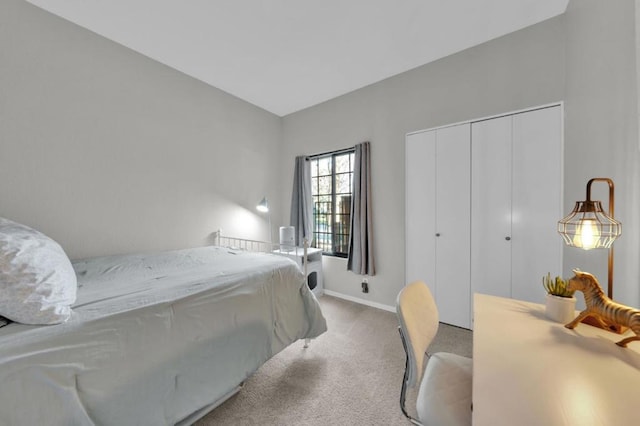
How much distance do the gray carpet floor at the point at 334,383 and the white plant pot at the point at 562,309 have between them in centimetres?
99

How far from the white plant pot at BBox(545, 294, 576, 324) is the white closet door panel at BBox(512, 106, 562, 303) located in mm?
1099

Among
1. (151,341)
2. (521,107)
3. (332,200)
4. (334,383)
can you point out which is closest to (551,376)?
(334,383)

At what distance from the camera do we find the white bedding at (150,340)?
824mm

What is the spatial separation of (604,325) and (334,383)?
149 cm

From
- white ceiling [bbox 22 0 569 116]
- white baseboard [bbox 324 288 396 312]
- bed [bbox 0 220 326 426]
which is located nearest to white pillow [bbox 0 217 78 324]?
bed [bbox 0 220 326 426]

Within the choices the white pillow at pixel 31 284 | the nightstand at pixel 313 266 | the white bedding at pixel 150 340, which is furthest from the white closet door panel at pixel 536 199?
the white pillow at pixel 31 284

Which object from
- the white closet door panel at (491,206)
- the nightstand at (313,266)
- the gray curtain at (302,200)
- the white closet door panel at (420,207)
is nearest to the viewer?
the white closet door panel at (491,206)

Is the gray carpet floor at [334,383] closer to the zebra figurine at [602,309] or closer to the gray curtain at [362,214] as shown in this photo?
the gray curtain at [362,214]

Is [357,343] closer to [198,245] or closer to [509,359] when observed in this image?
[509,359]

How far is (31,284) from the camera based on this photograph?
951 mm

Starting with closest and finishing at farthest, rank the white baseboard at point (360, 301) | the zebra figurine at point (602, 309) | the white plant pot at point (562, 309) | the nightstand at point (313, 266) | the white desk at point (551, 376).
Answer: the white desk at point (551, 376) → the zebra figurine at point (602, 309) → the white plant pot at point (562, 309) → the white baseboard at point (360, 301) → the nightstand at point (313, 266)

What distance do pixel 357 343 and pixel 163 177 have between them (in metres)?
2.62

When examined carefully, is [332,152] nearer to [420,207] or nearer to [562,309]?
[420,207]

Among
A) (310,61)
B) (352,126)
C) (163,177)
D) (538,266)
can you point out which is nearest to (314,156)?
(352,126)
